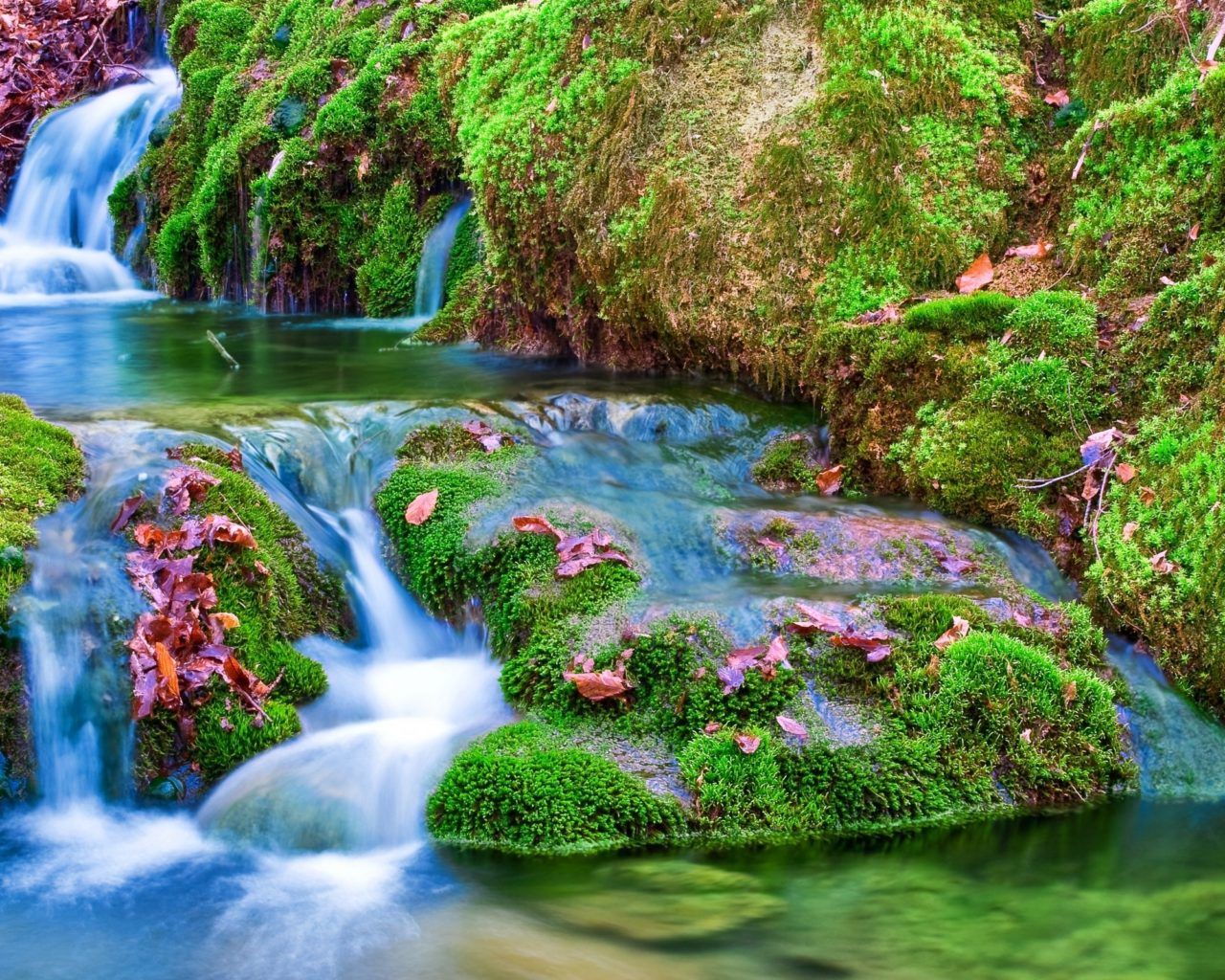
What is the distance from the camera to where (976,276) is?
6574mm

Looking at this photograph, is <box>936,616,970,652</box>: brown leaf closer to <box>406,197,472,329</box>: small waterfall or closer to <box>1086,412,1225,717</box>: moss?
<box>1086,412,1225,717</box>: moss

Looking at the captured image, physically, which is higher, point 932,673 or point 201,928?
point 932,673

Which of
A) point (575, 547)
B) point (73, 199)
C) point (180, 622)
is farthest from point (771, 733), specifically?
point (73, 199)

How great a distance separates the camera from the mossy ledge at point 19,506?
4.28 meters

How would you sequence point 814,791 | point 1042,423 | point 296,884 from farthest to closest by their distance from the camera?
1. point 1042,423
2. point 814,791
3. point 296,884

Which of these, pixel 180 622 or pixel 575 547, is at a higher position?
pixel 575 547

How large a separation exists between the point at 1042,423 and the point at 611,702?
282 centimetres

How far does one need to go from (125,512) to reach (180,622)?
79 cm

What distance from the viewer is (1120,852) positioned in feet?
12.6

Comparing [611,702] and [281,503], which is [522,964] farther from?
[281,503]

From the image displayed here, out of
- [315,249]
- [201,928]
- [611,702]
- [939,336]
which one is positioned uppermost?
[315,249]

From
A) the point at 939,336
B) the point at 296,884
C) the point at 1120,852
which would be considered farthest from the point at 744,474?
the point at 296,884

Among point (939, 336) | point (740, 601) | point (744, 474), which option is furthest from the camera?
point (744, 474)

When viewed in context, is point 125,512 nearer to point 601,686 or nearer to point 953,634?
point 601,686
